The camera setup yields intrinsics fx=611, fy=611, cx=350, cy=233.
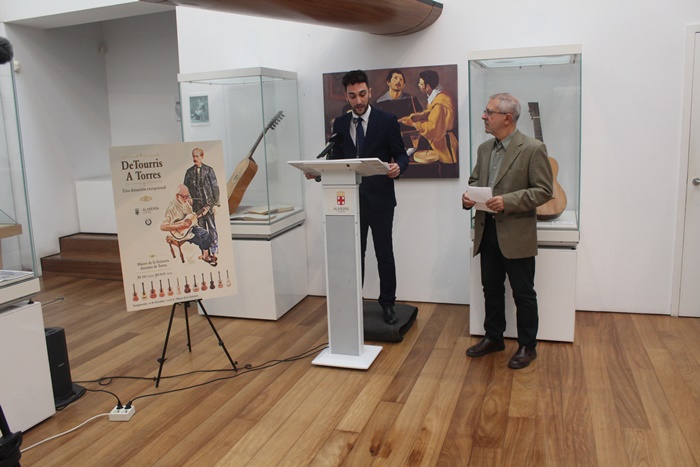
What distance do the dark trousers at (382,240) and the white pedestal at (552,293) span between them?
0.58 m

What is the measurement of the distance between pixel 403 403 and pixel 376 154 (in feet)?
5.52

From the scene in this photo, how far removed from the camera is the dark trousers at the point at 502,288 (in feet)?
12.2

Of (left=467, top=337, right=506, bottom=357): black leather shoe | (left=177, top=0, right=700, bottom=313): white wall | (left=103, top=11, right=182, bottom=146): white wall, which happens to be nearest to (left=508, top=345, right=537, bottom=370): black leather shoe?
(left=467, top=337, right=506, bottom=357): black leather shoe

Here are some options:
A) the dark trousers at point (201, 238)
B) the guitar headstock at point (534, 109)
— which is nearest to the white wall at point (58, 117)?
the dark trousers at point (201, 238)

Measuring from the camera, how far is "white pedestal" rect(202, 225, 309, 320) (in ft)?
15.6

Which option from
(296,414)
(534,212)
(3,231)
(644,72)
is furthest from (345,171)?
(644,72)

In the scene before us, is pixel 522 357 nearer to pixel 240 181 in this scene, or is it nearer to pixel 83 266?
pixel 240 181

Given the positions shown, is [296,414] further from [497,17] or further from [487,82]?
[497,17]

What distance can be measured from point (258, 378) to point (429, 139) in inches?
90.9

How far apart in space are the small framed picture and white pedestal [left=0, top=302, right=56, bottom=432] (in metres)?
2.21

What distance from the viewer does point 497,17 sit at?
4.57 metres

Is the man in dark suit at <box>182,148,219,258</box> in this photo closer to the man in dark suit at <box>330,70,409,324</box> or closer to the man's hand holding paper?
the man in dark suit at <box>330,70,409,324</box>

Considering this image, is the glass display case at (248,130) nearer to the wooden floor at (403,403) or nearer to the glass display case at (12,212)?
the wooden floor at (403,403)

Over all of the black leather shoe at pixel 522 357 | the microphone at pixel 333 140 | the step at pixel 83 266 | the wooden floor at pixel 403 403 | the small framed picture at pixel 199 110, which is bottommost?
the wooden floor at pixel 403 403
